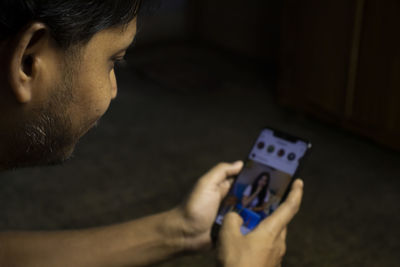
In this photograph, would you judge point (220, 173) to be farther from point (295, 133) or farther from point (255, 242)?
point (295, 133)

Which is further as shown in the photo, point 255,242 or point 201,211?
point 201,211

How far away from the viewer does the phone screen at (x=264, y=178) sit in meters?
1.13

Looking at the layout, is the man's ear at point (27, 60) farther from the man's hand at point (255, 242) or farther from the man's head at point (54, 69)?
the man's hand at point (255, 242)

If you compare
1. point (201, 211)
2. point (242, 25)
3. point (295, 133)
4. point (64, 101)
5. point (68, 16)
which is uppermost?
point (68, 16)

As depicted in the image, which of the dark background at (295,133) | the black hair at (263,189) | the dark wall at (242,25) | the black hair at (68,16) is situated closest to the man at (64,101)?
the black hair at (68,16)

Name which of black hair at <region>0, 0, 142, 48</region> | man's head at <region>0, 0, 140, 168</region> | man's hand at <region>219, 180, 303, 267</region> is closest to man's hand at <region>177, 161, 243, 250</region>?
man's hand at <region>219, 180, 303, 267</region>

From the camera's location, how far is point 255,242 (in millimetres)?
949

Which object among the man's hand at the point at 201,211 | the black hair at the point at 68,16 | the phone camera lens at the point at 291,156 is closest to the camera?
the black hair at the point at 68,16

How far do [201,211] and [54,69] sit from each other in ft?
1.73

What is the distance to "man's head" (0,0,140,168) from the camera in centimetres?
61

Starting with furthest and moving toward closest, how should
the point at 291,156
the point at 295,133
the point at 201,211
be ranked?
1. the point at 295,133
2. the point at 291,156
3. the point at 201,211

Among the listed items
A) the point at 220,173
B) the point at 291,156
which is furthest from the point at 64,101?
the point at 291,156

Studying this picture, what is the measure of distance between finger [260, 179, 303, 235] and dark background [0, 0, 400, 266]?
1.62 feet

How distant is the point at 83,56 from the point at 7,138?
14 cm
